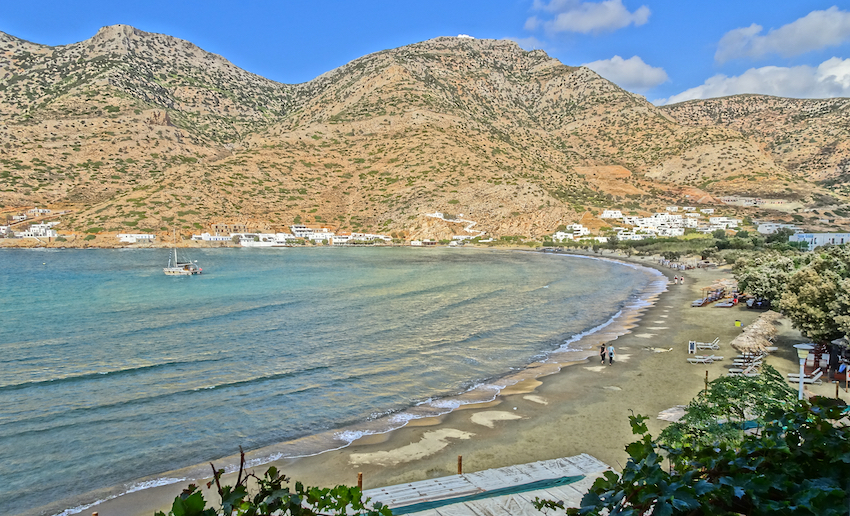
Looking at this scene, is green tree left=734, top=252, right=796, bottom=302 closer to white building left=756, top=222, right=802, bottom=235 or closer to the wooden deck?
the wooden deck

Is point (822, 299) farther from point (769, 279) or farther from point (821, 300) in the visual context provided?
point (769, 279)

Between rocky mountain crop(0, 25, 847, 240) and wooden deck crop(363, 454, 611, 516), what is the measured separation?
121 meters

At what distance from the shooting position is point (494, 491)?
354 inches

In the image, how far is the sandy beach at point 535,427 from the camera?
13.0m

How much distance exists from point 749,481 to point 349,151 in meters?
158

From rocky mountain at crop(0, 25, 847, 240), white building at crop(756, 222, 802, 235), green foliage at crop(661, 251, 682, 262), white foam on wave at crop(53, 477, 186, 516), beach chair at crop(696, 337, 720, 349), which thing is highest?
rocky mountain at crop(0, 25, 847, 240)

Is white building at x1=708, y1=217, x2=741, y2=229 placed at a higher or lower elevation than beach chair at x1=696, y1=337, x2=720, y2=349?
higher

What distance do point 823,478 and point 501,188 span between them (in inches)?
5092

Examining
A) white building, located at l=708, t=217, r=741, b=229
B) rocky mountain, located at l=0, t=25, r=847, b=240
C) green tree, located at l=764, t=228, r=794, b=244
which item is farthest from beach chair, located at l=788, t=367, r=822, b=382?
rocky mountain, located at l=0, t=25, r=847, b=240

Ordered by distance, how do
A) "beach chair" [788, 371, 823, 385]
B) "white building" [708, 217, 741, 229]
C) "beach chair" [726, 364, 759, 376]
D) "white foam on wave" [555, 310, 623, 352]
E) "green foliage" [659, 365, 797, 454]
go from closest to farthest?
1. "green foliage" [659, 365, 797, 454]
2. "beach chair" [788, 371, 823, 385]
3. "beach chair" [726, 364, 759, 376]
4. "white foam on wave" [555, 310, 623, 352]
5. "white building" [708, 217, 741, 229]

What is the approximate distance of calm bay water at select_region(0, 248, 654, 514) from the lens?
50.1 feet

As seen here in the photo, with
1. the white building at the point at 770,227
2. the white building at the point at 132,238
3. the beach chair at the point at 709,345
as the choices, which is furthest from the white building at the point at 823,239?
the white building at the point at 132,238

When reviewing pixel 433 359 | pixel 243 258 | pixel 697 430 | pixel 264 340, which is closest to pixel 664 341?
pixel 433 359

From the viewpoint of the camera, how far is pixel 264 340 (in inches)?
1185
